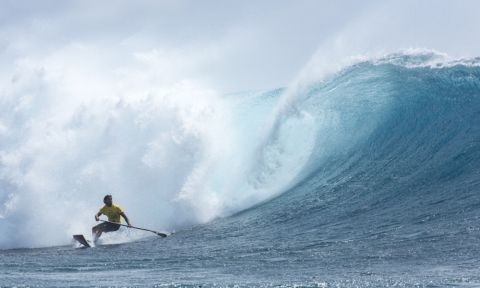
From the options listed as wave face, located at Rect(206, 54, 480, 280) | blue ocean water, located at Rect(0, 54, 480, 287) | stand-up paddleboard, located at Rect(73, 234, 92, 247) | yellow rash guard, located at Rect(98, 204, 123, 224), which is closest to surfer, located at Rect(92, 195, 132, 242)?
yellow rash guard, located at Rect(98, 204, 123, 224)

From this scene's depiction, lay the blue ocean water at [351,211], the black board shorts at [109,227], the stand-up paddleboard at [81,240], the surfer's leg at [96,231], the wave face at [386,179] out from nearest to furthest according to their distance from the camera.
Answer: the blue ocean water at [351,211] < the wave face at [386,179] < the stand-up paddleboard at [81,240] < the surfer's leg at [96,231] < the black board shorts at [109,227]

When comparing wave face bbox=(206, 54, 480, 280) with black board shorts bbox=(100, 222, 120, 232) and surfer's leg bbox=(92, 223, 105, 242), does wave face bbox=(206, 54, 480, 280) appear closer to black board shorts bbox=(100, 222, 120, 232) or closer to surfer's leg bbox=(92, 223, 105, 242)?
black board shorts bbox=(100, 222, 120, 232)

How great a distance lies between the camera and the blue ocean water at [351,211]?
9188mm

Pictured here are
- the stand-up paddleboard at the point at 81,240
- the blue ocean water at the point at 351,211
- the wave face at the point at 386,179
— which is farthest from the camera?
the stand-up paddleboard at the point at 81,240

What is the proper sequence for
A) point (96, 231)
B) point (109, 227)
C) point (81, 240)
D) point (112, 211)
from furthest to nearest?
point (112, 211), point (109, 227), point (96, 231), point (81, 240)

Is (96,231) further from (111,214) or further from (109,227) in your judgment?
(111,214)

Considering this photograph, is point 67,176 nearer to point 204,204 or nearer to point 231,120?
point 204,204

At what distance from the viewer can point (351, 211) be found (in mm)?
13648

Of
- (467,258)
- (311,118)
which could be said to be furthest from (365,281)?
(311,118)

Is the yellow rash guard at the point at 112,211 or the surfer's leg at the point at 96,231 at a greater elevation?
the yellow rash guard at the point at 112,211

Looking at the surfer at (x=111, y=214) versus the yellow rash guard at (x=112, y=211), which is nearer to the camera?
the surfer at (x=111, y=214)

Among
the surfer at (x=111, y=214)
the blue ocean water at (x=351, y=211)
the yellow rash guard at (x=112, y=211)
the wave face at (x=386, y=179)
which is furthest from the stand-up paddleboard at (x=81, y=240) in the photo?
the wave face at (x=386, y=179)

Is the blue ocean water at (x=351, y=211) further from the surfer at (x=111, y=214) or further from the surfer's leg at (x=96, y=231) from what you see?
the surfer at (x=111, y=214)

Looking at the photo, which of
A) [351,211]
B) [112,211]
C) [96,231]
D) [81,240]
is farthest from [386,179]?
[81,240]
